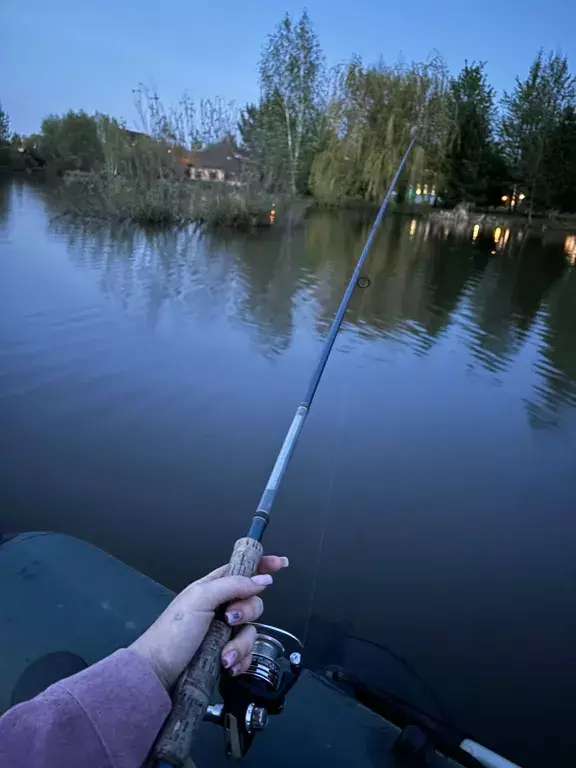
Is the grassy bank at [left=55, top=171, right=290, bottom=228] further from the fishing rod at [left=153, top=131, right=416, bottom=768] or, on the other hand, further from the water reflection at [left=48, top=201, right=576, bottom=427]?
the fishing rod at [left=153, top=131, right=416, bottom=768]

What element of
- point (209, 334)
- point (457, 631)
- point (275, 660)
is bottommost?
point (457, 631)

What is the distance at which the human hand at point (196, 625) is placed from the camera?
2.37ft

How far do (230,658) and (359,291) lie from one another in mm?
7132

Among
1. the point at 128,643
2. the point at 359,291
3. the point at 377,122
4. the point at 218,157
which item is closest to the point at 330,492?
the point at 128,643

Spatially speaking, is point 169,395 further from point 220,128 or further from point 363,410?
point 220,128

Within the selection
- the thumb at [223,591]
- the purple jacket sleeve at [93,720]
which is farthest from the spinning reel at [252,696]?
the purple jacket sleeve at [93,720]

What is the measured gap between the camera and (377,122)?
1909 centimetres

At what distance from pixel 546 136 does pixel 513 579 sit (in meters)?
30.2

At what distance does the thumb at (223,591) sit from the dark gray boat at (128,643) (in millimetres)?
536

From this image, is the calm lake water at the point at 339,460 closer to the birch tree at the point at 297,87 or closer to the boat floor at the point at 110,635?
the boat floor at the point at 110,635

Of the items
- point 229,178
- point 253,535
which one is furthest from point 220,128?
point 253,535

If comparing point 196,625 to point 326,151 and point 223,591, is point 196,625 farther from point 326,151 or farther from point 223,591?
point 326,151

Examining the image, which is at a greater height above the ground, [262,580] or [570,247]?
[570,247]

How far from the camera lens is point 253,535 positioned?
42.3 inches
